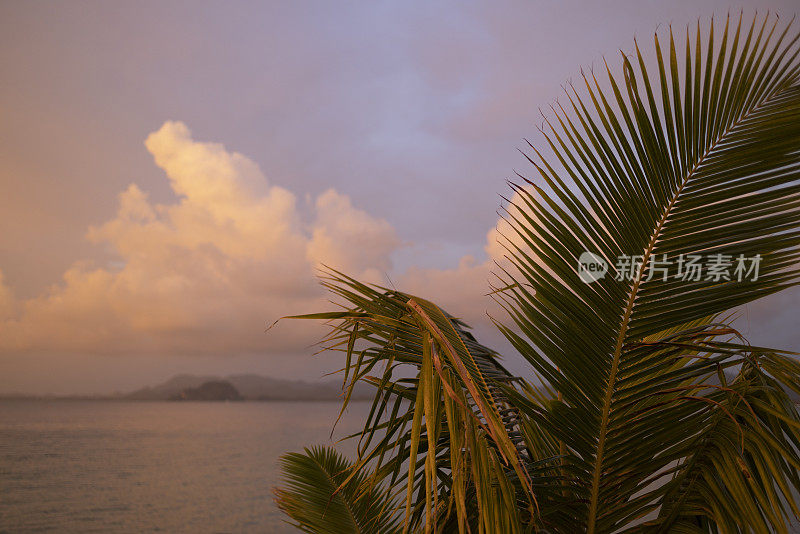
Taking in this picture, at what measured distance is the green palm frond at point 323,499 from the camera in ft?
10.3

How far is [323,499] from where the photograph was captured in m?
3.31

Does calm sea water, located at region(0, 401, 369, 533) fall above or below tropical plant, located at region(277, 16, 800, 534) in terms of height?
below

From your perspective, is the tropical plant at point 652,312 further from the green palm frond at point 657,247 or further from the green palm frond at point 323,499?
the green palm frond at point 323,499

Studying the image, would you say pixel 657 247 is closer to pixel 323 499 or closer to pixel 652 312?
pixel 652 312

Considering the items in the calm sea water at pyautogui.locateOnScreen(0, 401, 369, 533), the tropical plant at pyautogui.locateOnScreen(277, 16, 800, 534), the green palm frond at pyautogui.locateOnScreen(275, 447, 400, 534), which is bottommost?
the calm sea water at pyautogui.locateOnScreen(0, 401, 369, 533)

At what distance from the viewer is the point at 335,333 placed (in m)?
1.71

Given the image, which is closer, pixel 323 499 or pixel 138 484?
pixel 323 499

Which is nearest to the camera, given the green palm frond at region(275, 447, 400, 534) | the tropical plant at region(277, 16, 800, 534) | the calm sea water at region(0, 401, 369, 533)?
the tropical plant at region(277, 16, 800, 534)

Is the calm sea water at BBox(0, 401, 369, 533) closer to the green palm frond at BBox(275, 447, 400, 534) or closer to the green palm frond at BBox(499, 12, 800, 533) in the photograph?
the green palm frond at BBox(275, 447, 400, 534)

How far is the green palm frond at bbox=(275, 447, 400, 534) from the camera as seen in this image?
124 inches

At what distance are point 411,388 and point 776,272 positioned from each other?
1.15 m

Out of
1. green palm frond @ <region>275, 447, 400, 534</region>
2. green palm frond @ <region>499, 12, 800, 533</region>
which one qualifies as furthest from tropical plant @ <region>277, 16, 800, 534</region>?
green palm frond @ <region>275, 447, 400, 534</region>

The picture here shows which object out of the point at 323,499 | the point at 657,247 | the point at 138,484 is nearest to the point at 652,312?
the point at 657,247

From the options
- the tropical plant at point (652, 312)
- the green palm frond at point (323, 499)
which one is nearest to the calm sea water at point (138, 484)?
the green palm frond at point (323, 499)
